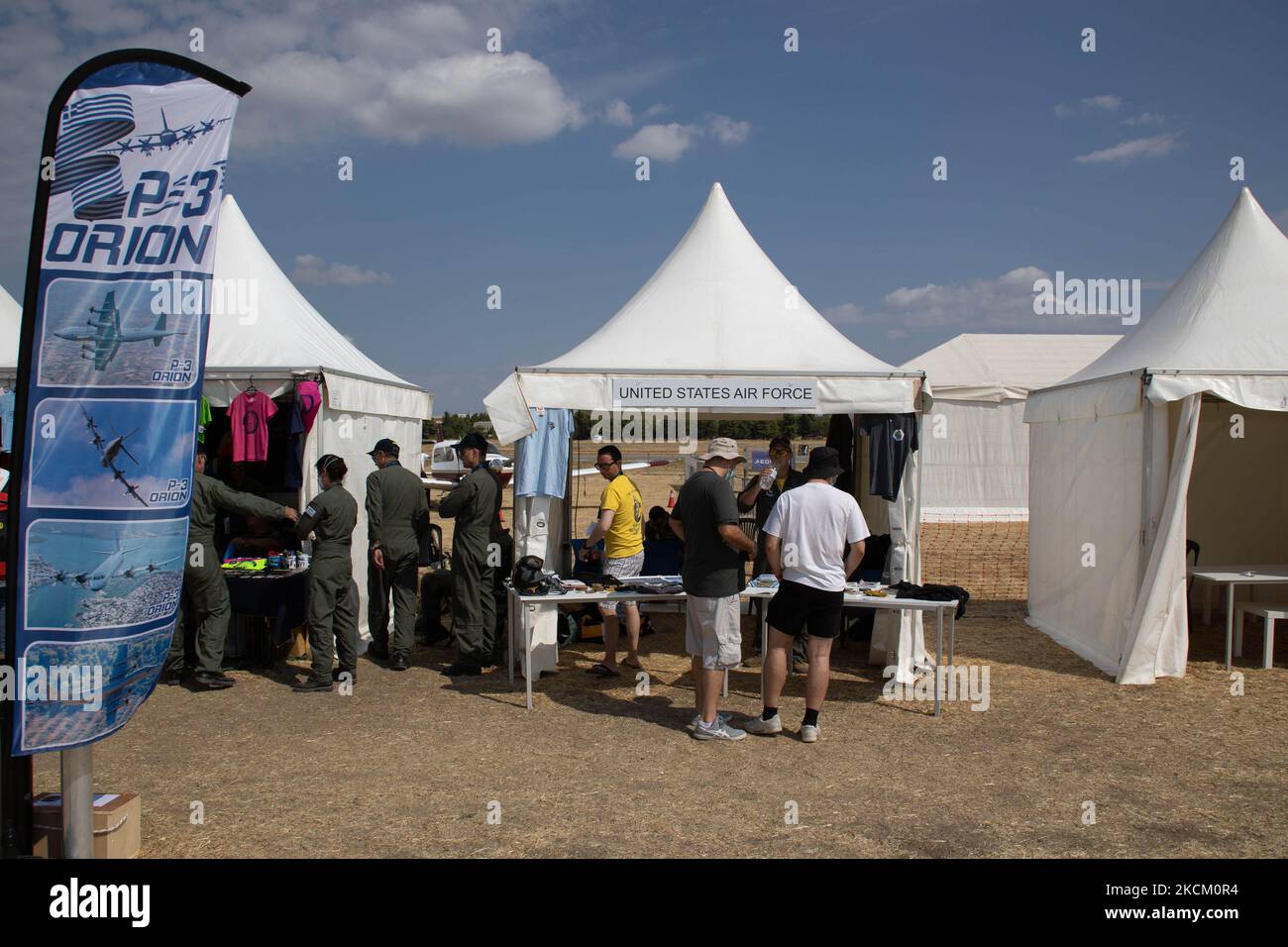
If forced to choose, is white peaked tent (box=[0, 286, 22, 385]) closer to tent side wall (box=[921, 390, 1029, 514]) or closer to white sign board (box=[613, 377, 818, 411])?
white sign board (box=[613, 377, 818, 411])

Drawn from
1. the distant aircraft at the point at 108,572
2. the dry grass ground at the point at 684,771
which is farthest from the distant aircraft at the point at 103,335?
the dry grass ground at the point at 684,771

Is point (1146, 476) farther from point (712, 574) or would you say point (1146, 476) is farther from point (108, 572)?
point (108, 572)

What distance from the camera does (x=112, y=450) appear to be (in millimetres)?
3150

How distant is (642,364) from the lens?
288 inches

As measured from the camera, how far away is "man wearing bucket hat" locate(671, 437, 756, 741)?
516cm

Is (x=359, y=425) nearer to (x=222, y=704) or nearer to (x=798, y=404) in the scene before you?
(x=222, y=704)

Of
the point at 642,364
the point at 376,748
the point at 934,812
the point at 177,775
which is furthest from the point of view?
the point at 642,364

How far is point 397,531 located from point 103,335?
4.01 metres

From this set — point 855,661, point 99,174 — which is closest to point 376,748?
point 99,174

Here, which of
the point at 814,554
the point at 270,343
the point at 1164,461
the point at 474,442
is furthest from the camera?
the point at 270,343

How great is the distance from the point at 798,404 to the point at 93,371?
188 inches

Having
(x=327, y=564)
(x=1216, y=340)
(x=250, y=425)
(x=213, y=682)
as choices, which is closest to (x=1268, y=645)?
(x=1216, y=340)

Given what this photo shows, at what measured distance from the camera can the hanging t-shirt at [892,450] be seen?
271 inches

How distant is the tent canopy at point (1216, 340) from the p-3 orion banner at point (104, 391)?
6235 mm
